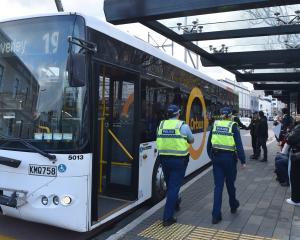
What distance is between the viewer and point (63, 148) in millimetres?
5129

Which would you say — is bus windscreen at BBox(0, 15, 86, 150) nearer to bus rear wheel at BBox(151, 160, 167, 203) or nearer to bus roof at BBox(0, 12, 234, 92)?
bus roof at BBox(0, 12, 234, 92)

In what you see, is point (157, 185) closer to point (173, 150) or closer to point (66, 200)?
point (173, 150)

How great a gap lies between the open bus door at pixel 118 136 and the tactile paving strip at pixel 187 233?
82 centimetres

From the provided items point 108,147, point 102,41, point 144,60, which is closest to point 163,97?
point 144,60

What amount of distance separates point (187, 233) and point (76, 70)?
2.86 metres

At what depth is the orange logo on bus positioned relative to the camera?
987 cm

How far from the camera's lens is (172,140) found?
6.12m

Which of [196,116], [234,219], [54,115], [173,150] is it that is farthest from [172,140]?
[196,116]

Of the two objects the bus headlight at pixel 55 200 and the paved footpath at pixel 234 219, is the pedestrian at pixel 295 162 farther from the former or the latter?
the bus headlight at pixel 55 200

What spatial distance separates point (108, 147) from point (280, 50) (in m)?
7.59

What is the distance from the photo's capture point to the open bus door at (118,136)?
21.8ft

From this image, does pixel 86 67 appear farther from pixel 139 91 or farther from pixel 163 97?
pixel 163 97

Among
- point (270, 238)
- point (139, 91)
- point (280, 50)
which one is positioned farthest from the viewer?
point (280, 50)

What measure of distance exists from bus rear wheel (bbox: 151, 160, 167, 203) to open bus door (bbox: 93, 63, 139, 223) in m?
0.78
